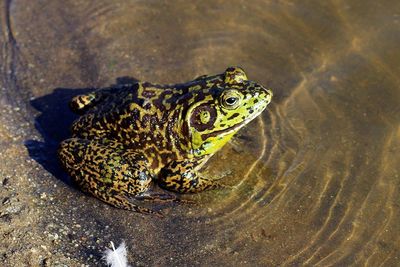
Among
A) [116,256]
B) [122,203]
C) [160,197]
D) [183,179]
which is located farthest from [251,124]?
[116,256]

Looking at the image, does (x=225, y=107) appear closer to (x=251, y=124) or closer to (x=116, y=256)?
(x=251, y=124)

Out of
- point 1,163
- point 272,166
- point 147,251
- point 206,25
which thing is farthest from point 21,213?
point 206,25

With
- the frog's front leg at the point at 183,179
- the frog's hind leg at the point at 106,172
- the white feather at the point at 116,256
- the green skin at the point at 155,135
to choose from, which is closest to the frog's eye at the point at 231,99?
the green skin at the point at 155,135

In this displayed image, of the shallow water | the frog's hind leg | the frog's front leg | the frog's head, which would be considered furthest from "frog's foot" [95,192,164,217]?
the frog's head

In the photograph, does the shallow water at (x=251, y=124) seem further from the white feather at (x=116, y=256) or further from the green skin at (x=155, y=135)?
the green skin at (x=155, y=135)

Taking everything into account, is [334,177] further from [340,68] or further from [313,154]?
[340,68]
